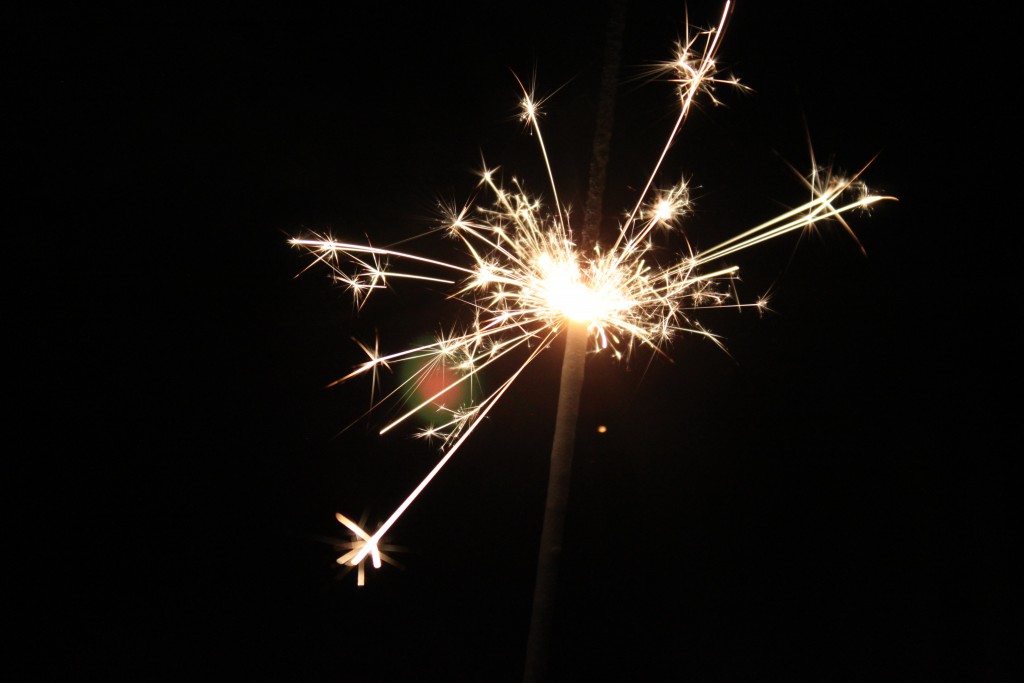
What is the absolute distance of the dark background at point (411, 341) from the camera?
8.37 feet

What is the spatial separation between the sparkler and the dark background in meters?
0.12

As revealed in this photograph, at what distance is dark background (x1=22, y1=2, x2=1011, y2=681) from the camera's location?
2.55 m

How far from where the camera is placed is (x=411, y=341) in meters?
2.77

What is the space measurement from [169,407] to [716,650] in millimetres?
3379

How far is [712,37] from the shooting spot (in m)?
2.34

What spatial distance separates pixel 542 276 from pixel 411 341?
878mm

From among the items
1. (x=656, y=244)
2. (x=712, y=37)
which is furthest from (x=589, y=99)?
(x=656, y=244)

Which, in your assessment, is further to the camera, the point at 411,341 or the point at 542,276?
the point at 411,341

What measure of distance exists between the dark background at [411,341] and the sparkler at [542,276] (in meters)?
0.12

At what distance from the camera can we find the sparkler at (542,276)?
2.26 metres

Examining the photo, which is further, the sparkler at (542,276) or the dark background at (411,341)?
the dark background at (411,341)

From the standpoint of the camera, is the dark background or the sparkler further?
the dark background

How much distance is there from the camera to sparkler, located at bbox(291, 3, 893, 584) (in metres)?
2.26

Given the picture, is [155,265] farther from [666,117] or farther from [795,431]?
[795,431]
